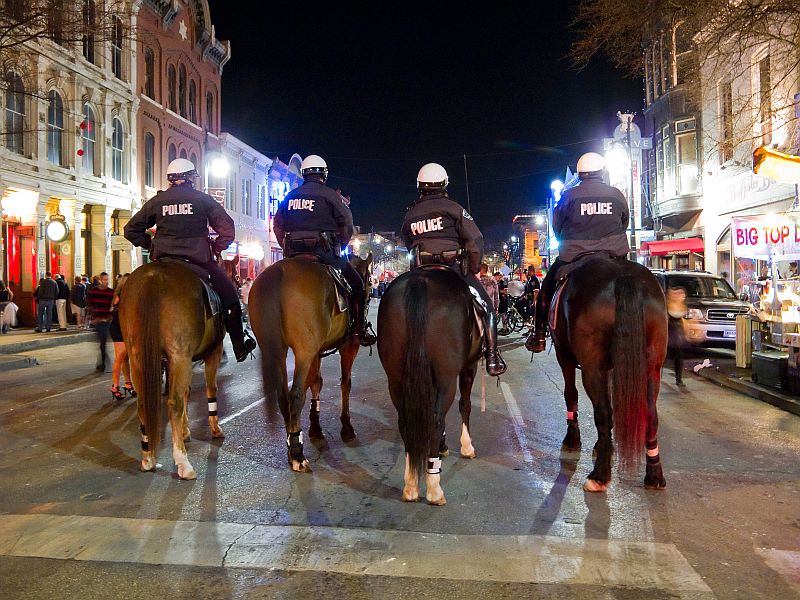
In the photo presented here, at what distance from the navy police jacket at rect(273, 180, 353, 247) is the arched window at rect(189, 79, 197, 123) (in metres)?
31.4

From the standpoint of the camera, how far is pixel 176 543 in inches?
166

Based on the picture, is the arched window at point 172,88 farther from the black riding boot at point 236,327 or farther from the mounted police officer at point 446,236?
the mounted police officer at point 446,236

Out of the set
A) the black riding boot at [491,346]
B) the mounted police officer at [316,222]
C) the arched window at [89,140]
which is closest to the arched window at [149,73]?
the arched window at [89,140]

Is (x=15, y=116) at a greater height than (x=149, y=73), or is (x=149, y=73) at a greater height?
(x=149, y=73)

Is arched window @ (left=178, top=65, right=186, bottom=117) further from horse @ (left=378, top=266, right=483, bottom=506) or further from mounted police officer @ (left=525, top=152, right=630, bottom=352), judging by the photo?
horse @ (left=378, top=266, right=483, bottom=506)

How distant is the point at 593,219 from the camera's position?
6023mm

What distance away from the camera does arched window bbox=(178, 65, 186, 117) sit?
34.1 meters

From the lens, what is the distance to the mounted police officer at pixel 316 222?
6.70 meters

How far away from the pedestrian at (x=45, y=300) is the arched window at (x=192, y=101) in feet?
56.3

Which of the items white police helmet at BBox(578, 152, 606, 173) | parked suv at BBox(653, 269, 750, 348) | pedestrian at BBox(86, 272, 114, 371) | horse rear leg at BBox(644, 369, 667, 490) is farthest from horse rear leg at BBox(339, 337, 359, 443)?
parked suv at BBox(653, 269, 750, 348)

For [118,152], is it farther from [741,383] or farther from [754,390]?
[754,390]

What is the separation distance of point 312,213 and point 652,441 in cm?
381

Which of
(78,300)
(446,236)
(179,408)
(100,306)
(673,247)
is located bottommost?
(179,408)

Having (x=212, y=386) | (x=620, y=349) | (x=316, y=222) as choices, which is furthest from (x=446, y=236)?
(x=212, y=386)
